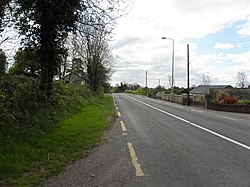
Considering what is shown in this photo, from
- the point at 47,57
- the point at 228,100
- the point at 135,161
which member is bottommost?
the point at 135,161

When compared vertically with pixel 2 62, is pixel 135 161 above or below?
below

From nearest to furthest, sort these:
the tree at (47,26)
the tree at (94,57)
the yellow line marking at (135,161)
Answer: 1. the yellow line marking at (135,161)
2. the tree at (47,26)
3. the tree at (94,57)

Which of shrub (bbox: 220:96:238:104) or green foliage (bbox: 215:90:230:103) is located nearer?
shrub (bbox: 220:96:238:104)

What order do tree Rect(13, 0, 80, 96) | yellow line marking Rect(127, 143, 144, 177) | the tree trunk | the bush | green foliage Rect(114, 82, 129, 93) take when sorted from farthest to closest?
1. green foliage Rect(114, 82, 129, 93)
2. the tree trunk
3. tree Rect(13, 0, 80, 96)
4. the bush
5. yellow line marking Rect(127, 143, 144, 177)

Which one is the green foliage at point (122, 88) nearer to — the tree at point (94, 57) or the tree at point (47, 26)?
the tree at point (94, 57)

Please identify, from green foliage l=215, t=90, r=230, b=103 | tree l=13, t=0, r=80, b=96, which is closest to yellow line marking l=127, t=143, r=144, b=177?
tree l=13, t=0, r=80, b=96

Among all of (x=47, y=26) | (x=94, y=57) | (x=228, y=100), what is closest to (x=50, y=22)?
(x=47, y=26)

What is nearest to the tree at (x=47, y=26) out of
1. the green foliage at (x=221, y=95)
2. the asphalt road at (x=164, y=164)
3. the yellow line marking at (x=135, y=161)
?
the asphalt road at (x=164, y=164)

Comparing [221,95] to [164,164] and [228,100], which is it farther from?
[164,164]

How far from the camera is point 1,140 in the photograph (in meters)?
8.69

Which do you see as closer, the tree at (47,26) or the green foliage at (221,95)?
the tree at (47,26)

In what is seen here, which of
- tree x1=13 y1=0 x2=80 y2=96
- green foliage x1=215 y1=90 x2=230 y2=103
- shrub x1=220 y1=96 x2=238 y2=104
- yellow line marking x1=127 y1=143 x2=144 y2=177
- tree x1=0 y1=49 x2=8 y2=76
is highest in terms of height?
tree x1=13 y1=0 x2=80 y2=96

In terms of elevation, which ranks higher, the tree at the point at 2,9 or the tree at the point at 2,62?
the tree at the point at 2,9

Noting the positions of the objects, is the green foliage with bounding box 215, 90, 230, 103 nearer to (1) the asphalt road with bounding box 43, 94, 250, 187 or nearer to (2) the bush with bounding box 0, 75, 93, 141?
(2) the bush with bounding box 0, 75, 93, 141
